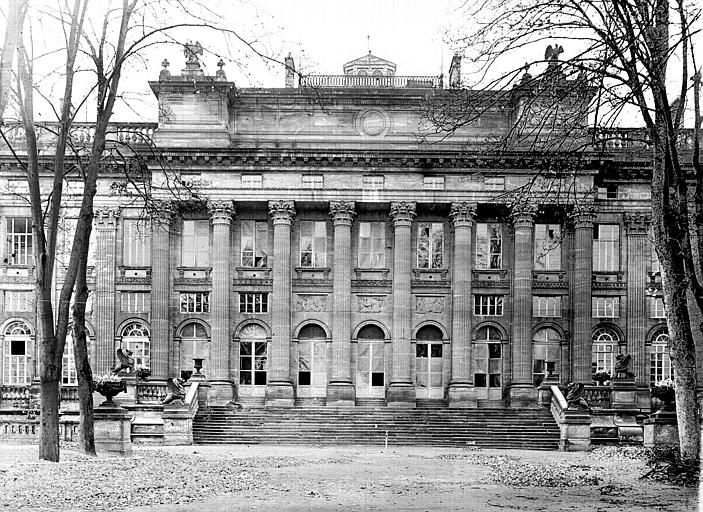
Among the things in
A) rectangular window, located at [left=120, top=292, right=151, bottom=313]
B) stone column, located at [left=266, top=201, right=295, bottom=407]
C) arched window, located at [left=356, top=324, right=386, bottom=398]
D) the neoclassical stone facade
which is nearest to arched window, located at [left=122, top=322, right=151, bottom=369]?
the neoclassical stone facade

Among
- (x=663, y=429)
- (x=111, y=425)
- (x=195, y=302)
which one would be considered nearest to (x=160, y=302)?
(x=195, y=302)

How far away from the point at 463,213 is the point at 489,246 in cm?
218

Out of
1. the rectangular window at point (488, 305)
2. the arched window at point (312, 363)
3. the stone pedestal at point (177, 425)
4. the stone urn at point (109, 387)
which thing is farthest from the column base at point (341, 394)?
the stone urn at point (109, 387)

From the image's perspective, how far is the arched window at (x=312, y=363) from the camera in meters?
47.8

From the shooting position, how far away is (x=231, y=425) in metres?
41.7

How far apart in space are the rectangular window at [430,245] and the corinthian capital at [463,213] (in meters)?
1.20

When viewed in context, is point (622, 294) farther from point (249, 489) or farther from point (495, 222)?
point (249, 489)

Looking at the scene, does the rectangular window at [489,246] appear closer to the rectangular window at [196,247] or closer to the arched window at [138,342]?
the rectangular window at [196,247]

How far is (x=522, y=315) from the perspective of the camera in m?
46.8

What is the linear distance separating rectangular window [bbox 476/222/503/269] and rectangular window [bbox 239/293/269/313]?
9.26m

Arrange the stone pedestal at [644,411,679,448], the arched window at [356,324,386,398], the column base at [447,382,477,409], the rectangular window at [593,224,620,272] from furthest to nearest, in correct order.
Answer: the rectangular window at [593,224,620,272] < the arched window at [356,324,386,398] < the column base at [447,382,477,409] < the stone pedestal at [644,411,679,448]

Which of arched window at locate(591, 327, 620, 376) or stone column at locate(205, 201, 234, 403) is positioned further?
arched window at locate(591, 327, 620, 376)

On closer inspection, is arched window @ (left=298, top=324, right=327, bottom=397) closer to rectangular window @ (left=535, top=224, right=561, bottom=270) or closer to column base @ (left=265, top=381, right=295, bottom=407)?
column base @ (left=265, top=381, right=295, bottom=407)

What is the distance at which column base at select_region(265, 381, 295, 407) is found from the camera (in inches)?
1815
